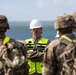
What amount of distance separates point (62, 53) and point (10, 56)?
915mm

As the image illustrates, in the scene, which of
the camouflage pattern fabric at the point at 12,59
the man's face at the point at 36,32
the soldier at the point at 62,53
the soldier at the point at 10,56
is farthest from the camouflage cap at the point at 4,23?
the man's face at the point at 36,32

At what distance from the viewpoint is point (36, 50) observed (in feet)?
38.4

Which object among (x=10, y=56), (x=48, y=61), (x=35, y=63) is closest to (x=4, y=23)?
(x=10, y=56)

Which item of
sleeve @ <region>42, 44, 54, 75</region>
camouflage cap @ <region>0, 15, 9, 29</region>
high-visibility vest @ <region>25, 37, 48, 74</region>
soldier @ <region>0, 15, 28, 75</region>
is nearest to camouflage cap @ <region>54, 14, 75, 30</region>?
sleeve @ <region>42, 44, 54, 75</region>

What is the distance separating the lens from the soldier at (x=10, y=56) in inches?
317

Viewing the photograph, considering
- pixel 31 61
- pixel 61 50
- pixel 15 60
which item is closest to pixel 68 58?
pixel 61 50

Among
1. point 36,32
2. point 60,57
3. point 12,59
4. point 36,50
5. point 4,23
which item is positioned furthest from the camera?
point 36,32

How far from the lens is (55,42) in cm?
849

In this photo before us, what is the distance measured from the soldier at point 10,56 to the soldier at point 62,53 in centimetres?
44

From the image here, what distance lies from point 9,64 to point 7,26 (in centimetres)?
65

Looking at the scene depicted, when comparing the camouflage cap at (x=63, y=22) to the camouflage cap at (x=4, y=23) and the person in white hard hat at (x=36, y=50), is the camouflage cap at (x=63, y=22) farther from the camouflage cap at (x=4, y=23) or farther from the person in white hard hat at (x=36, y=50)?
the person in white hard hat at (x=36, y=50)

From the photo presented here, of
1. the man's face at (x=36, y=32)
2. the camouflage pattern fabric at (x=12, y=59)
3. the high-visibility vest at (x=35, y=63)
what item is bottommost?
the high-visibility vest at (x=35, y=63)

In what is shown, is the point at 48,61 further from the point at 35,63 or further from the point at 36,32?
the point at 36,32

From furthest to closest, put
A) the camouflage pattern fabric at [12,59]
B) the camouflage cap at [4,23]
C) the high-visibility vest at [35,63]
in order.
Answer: the high-visibility vest at [35,63] → the camouflage cap at [4,23] → the camouflage pattern fabric at [12,59]
